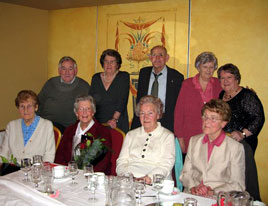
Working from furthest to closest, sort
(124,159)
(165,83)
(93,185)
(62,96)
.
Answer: (62,96), (165,83), (124,159), (93,185)

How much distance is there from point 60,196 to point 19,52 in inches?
164

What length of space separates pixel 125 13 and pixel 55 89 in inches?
80.2

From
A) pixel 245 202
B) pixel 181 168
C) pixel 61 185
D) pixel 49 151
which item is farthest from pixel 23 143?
pixel 245 202

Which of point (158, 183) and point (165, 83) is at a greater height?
point (165, 83)

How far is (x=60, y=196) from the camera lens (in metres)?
1.89

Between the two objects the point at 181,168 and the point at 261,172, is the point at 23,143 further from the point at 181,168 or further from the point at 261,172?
the point at 261,172

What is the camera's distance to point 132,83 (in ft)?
16.9

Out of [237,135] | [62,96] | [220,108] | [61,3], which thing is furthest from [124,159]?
[61,3]

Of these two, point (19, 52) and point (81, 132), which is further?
point (19, 52)

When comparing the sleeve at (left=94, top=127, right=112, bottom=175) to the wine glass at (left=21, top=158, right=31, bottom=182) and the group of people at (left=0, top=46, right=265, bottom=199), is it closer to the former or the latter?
the group of people at (left=0, top=46, right=265, bottom=199)

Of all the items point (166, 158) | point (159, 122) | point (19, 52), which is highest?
point (19, 52)

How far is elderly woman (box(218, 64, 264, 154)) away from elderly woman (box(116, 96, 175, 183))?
2.64 feet

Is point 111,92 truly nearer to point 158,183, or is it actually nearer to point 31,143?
point 31,143

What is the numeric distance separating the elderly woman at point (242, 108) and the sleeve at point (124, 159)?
1070 millimetres
